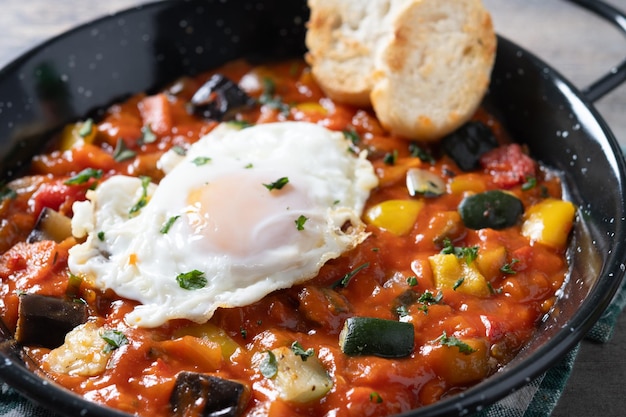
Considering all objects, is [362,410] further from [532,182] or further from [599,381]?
[532,182]

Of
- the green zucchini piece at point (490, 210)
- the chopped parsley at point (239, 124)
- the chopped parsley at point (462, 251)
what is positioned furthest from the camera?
the chopped parsley at point (239, 124)

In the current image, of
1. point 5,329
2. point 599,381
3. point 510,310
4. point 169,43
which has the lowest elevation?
point 599,381

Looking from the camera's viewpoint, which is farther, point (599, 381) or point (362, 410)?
point (599, 381)

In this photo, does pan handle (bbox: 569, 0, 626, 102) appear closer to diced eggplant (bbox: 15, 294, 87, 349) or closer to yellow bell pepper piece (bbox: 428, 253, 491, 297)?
yellow bell pepper piece (bbox: 428, 253, 491, 297)

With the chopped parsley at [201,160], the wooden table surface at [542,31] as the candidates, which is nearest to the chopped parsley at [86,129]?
the chopped parsley at [201,160]

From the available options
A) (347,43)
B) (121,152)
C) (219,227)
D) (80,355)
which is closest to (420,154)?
(347,43)

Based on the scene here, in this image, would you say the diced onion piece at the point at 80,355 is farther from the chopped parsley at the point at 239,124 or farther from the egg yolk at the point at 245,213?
the chopped parsley at the point at 239,124

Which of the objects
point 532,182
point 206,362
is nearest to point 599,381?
point 532,182

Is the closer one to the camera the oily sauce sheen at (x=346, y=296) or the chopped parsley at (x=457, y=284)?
the oily sauce sheen at (x=346, y=296)
